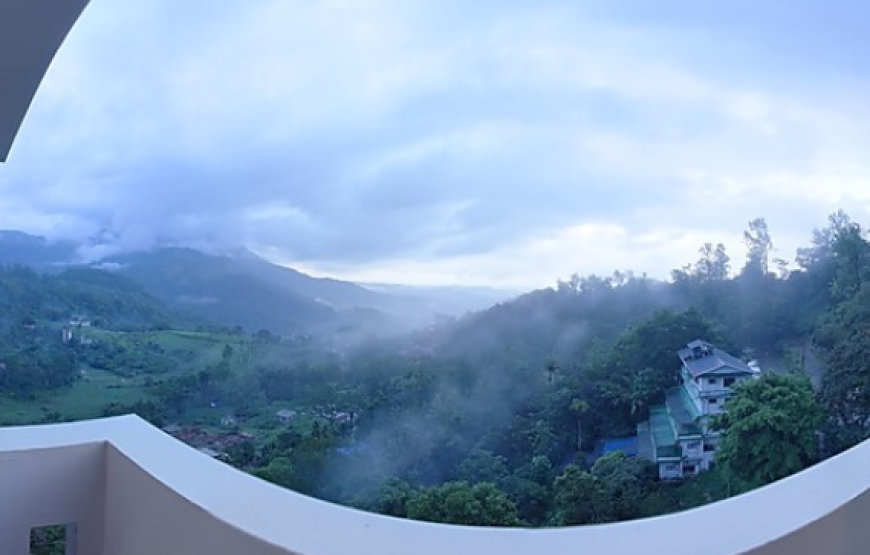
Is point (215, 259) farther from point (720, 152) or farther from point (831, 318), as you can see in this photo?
point (831, 318)

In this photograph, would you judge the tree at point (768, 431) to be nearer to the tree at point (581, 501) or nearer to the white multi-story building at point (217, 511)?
the tree at point (581, 501)

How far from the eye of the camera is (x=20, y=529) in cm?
124

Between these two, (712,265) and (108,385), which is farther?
(712,265)

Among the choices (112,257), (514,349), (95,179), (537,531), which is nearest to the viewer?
(537,531)

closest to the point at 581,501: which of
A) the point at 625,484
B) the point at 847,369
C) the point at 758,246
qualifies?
the point at 625,484

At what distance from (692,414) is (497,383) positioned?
0.63 meters

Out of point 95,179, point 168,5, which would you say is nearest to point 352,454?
point 95,179

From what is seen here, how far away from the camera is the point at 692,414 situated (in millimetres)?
2193

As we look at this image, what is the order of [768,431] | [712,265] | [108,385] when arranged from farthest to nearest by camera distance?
[712,265] → [108,385] → [768,431]

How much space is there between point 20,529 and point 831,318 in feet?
7.40

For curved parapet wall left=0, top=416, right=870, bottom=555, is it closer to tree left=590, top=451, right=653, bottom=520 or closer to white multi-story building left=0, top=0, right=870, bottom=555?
white multi-story building left=0, top=0, right=870, bottom=555

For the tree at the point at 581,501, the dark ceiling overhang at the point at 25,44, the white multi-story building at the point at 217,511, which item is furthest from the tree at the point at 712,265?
the dark ceiling overhang at the point at 25,44

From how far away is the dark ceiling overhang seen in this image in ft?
2.65

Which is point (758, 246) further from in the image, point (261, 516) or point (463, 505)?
point (261, 516)
